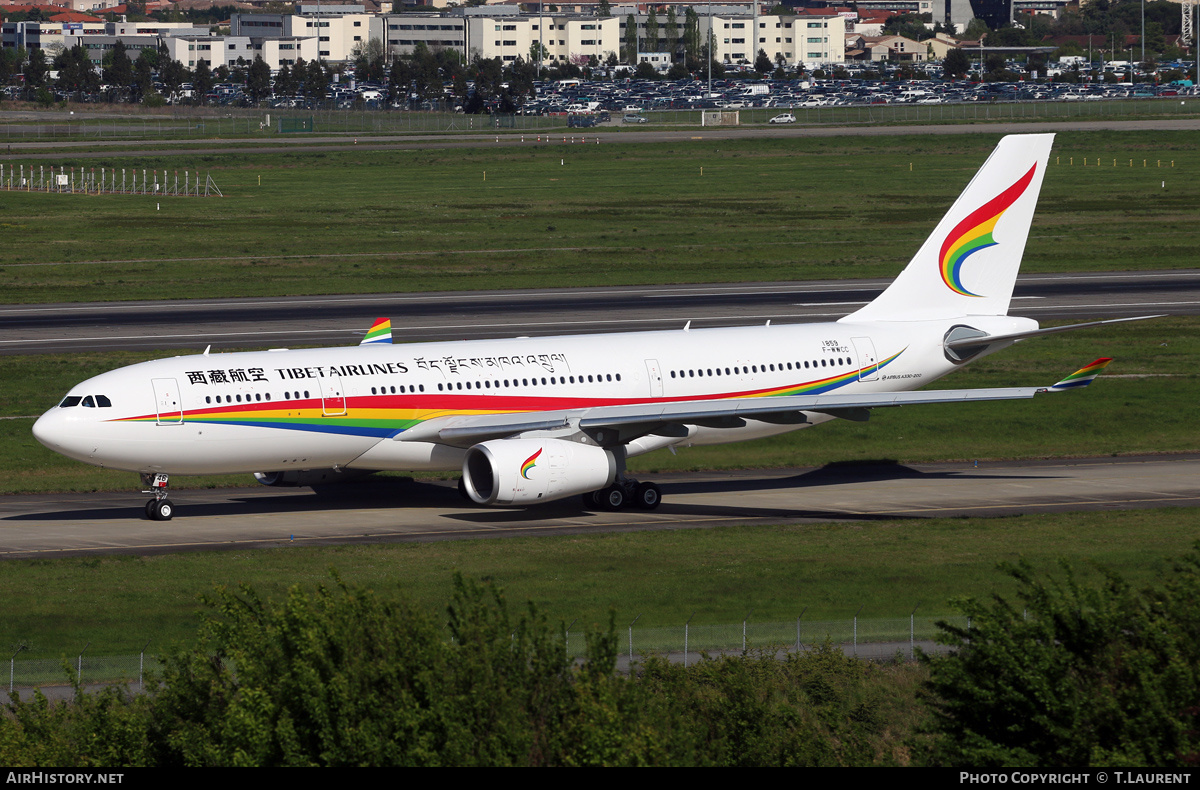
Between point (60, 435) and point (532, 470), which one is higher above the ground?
point (60, 435)

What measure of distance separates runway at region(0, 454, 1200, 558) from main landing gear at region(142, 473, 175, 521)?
34cm

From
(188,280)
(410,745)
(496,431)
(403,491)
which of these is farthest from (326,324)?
(410,745)

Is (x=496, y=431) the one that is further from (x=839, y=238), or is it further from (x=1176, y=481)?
(x=839, y=238)

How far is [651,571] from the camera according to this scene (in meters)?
39.7

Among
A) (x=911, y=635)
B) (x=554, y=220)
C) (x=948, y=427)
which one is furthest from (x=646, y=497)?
(x=554, y=220)

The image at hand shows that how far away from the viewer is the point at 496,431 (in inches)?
1788

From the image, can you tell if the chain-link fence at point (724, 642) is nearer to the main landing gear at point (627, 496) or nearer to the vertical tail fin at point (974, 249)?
the main landing gear at point (627, 496)

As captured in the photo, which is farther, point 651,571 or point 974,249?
point 974,249

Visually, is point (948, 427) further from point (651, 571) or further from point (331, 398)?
point (331, 398)

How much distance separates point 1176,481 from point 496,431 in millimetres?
23012

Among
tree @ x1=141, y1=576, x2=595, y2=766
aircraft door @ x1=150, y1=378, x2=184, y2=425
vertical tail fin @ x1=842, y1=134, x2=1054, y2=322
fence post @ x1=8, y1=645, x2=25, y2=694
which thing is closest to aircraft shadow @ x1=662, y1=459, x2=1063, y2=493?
vertical tail fin @ x1=842, y1=134, x2=1054, y2=322

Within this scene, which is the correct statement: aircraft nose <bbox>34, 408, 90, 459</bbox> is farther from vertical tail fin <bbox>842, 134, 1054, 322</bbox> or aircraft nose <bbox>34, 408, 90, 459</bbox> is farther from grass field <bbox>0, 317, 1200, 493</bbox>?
vertical tail fin <bbox>842, 134, 1054, 322</bbox>

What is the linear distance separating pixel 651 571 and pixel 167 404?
15.1 meters

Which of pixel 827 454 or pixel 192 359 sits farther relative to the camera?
pixel 827 454
